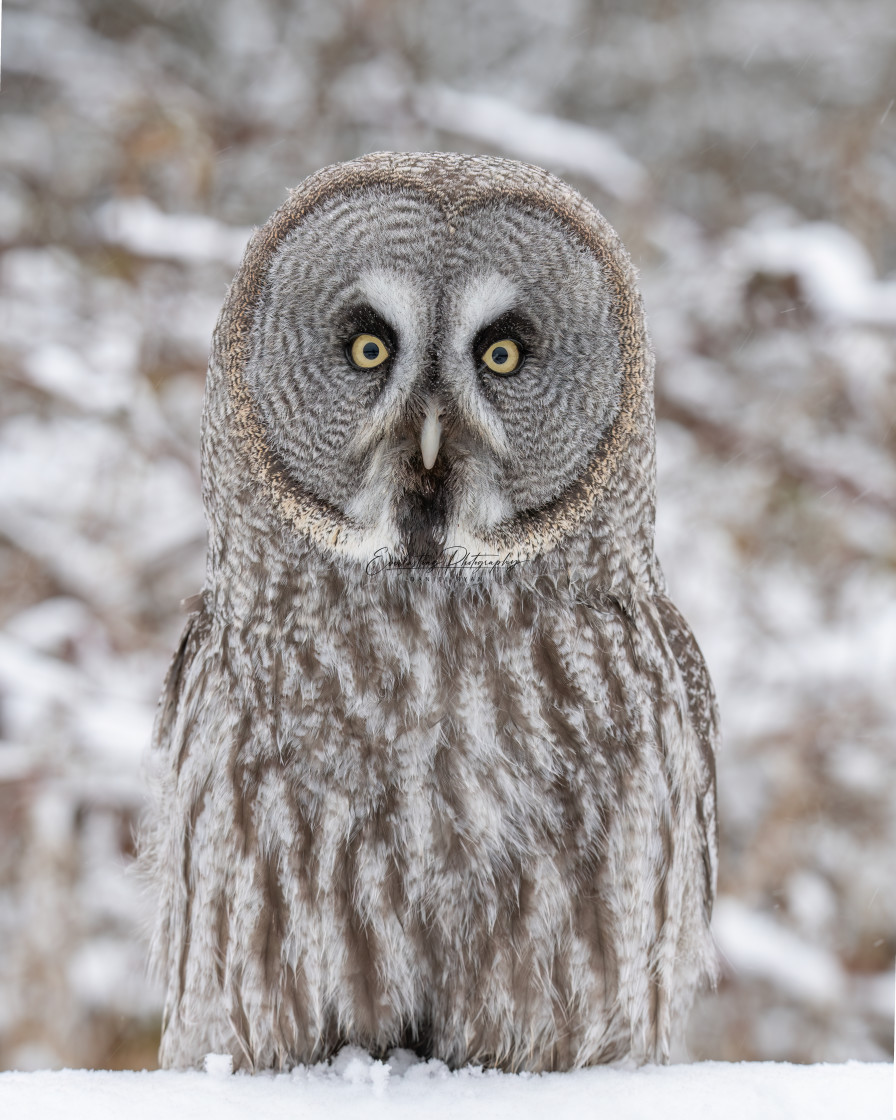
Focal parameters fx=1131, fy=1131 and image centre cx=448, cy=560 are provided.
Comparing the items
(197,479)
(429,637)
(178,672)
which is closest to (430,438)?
(429,637)

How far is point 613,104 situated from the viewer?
490 cm

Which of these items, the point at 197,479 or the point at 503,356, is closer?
the point at 503,356

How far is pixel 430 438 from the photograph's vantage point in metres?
1.23

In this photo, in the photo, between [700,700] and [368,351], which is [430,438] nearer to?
[368,351]

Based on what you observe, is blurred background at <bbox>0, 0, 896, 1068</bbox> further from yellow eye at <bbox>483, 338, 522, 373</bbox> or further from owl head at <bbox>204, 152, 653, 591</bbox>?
yellow eye at <bbox>483, 338, 522, 373</bbox>

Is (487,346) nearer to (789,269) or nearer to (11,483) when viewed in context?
(789,269)

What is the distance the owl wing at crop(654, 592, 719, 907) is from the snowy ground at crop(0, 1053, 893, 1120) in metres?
0.45

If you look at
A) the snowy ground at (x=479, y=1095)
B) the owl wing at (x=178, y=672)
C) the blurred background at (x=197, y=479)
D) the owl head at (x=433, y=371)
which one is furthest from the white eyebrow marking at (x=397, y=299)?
the blurred background at (x=197, y=479)

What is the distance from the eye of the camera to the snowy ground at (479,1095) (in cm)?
107

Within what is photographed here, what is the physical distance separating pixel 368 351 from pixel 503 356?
157 mm

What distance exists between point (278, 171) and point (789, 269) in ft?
5.91

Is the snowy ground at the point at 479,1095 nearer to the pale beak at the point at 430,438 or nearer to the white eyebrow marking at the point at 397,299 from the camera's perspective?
the pale beak at the point at 430,438

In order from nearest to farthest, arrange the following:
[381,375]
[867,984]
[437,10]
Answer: [381,375], [867,984], [437,10]

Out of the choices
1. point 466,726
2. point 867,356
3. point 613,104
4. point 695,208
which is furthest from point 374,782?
point 613,104
